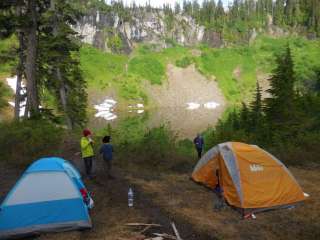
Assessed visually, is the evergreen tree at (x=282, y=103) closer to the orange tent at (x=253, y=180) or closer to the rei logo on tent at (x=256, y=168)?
the orange tent at (x=253, y=180)

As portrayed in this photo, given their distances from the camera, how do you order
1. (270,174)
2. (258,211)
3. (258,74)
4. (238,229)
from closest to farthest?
(238,229) → (258,211) → (270,174) → (258,74)

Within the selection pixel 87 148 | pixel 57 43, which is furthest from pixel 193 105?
pixel 87 148

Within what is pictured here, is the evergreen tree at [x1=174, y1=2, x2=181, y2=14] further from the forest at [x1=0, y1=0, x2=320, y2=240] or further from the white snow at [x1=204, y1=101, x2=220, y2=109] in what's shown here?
the forest at [x1=0, y1=0, x2=320, y2=240]

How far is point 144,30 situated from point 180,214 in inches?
6062

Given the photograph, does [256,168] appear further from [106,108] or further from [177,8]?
[177,8]

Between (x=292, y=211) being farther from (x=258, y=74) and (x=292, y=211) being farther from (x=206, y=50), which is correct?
(x=206, y=50)

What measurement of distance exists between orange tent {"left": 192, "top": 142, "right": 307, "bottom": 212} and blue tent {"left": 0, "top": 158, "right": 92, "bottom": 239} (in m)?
4.25

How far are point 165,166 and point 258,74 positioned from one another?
126m

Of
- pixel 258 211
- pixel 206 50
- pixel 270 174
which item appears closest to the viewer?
pixel 258 211

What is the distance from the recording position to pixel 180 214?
33.7 ft

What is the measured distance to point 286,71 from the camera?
3023 centimetres

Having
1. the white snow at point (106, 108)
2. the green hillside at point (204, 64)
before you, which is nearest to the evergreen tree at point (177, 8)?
the green hillside at point (204, 64)

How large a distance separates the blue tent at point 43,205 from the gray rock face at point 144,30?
142 meters

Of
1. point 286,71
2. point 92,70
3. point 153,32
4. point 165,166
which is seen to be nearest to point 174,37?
point 153,32
